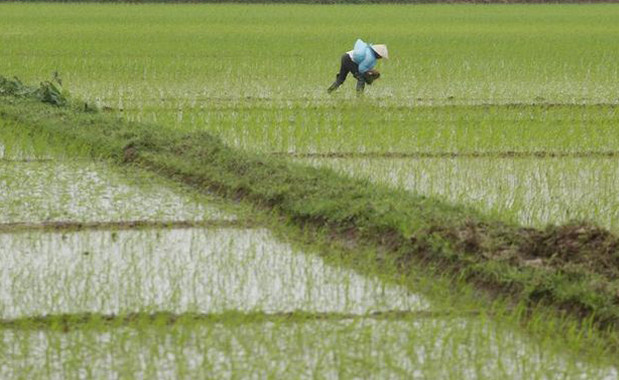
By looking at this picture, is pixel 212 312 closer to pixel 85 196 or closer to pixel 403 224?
pixel 403 224

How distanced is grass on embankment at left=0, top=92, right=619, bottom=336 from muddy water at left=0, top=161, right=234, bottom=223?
0.78 feet

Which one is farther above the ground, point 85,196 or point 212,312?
point 212,312

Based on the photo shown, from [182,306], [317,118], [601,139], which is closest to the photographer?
[182,306]

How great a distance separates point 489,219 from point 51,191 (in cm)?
230

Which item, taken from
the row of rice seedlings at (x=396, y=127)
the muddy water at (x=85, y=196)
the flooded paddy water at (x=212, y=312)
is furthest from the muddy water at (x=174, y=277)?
the row of rice seedlings at (x=396, y=127)

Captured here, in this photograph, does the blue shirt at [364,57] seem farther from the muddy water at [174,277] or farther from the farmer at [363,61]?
the muddy water at [174,277]

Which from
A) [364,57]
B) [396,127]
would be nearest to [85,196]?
[396,127]

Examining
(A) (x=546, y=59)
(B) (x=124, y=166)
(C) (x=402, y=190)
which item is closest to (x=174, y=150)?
(B) (x=124, y=166)

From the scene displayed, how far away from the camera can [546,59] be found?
51.2ft

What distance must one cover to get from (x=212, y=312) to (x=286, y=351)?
0.49 m

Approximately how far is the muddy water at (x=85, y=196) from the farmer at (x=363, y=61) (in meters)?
3.68

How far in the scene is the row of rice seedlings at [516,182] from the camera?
20.1 feet

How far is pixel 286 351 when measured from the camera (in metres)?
4.07

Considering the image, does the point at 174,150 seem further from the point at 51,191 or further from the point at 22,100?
the point at 22,100
